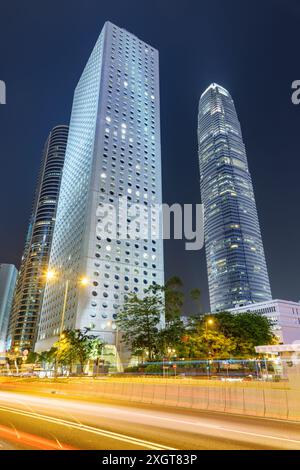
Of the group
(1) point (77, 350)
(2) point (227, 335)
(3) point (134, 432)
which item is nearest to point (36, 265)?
(1) point (77, 350)

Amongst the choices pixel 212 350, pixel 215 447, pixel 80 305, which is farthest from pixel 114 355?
pixel 215 447

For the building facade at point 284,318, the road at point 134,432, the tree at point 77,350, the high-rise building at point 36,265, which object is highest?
the high-rise building at point 36,265

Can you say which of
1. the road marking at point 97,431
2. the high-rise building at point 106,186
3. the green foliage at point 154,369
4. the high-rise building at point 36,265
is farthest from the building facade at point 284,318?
the road marking at point 97,431

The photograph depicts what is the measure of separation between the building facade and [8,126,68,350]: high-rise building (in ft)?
399

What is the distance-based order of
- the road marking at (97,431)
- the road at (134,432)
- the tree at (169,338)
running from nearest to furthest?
the road marking at (97,431) < the road at (134,432) < the tree at (169,338)

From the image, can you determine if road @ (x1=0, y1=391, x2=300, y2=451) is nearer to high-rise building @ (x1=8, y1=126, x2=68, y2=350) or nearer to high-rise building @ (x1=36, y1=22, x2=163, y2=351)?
high-rise building @ (x1=36, y1=22, x2=163, y2=351)

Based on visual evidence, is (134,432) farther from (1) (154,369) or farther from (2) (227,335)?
(2) (227,335)

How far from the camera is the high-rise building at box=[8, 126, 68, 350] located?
16443cm

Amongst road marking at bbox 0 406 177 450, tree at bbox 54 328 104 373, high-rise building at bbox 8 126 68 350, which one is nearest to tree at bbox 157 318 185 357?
tree at bbox 54 328 104 373

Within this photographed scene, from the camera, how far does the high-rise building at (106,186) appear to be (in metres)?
85.0

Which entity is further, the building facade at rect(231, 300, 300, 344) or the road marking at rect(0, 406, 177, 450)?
the building facade at rect(231, 300, 300, 344)

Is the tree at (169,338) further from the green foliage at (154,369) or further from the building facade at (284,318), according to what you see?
the building facade at (284,318)

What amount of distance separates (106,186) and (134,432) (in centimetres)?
9206

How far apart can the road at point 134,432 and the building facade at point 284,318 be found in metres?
128
